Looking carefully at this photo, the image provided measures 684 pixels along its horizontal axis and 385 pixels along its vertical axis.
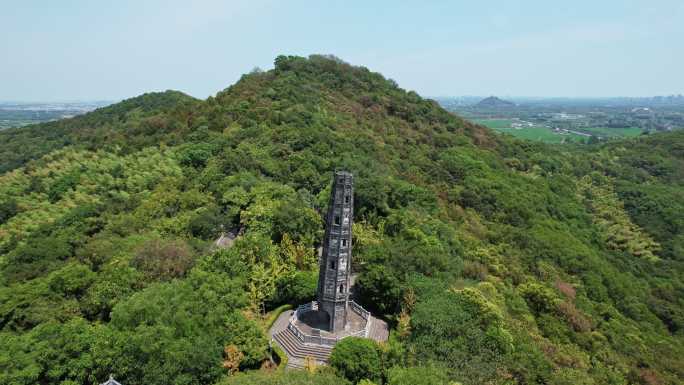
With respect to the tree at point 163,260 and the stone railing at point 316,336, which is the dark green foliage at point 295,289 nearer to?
the stone railing at point 316,336

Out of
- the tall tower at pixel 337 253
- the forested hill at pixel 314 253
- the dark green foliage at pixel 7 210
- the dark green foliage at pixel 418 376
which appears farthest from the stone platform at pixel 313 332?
the dark green foliage at pixel 7 210

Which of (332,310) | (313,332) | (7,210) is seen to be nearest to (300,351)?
(313,332)

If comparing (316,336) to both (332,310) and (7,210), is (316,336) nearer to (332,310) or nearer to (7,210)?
(332,310)

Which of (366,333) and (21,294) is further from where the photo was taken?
(21,294)

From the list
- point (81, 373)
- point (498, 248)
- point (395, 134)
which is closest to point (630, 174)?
point (395, 134)

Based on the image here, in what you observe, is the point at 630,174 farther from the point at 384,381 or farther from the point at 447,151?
the point at 384,381

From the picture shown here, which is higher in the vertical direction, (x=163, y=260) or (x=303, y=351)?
(x=163, y=260)
